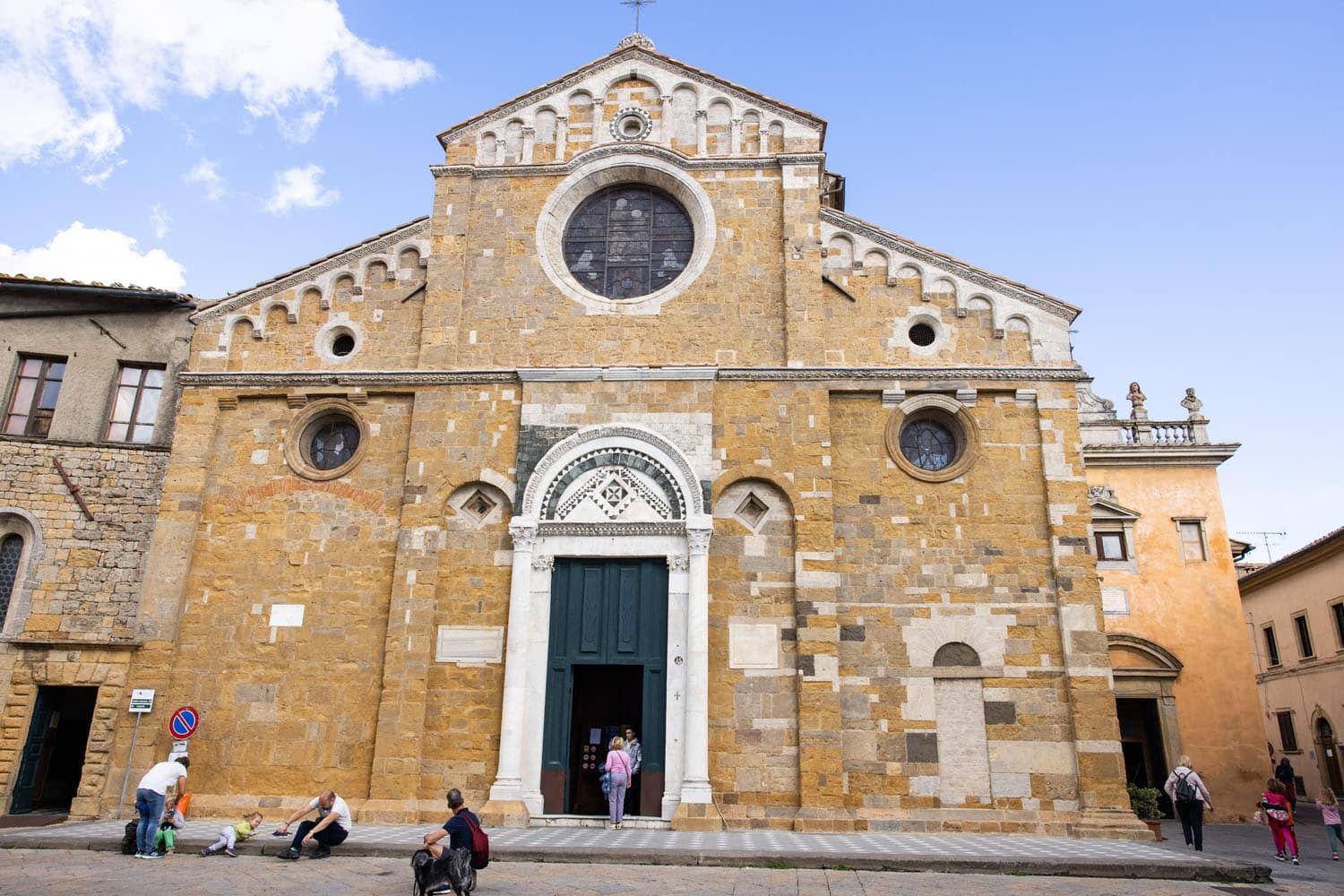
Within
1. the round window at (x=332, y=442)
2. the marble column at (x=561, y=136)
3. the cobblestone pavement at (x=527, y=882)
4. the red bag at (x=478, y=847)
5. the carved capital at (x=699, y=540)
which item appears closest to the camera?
the red bag at (x=478, y=847)

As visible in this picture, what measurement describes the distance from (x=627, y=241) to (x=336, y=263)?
204 inches

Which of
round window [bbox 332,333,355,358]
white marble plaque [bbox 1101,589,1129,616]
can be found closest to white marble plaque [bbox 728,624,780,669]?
round window [bbox 332,333,355,358]

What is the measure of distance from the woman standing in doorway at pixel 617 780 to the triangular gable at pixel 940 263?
29.4ft

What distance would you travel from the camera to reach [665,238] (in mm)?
17000

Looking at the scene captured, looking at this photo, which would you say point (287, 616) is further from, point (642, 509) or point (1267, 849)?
point (1267, 849)

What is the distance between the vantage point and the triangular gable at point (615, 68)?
56.4 ft

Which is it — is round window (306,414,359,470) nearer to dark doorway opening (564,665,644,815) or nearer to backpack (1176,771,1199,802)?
dark doorway opening (564,665,644,815)

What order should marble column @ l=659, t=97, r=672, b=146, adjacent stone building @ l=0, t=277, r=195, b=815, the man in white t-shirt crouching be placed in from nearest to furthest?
1. the man in white t-shirt crouching
2. adjacent stone building @ l=0, t=277, r=195, b=815
3. marble column @ l=659, t=97, r=672, b=146

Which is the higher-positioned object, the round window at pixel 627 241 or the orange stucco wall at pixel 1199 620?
the round window at pixel 627 241

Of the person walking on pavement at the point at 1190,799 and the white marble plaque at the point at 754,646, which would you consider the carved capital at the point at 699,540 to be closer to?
the white marble plaque at the point at 754,646

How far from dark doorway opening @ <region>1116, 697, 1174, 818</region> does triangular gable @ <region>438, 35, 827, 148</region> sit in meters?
14.0

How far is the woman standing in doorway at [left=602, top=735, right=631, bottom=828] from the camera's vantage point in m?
13.3

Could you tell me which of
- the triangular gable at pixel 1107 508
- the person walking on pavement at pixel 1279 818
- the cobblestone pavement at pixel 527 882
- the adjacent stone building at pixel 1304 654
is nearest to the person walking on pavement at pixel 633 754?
the cobblestone pavement at pixel 527 882

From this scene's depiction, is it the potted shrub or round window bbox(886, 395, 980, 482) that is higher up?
round window bbox(886, 395, 980, 482)
